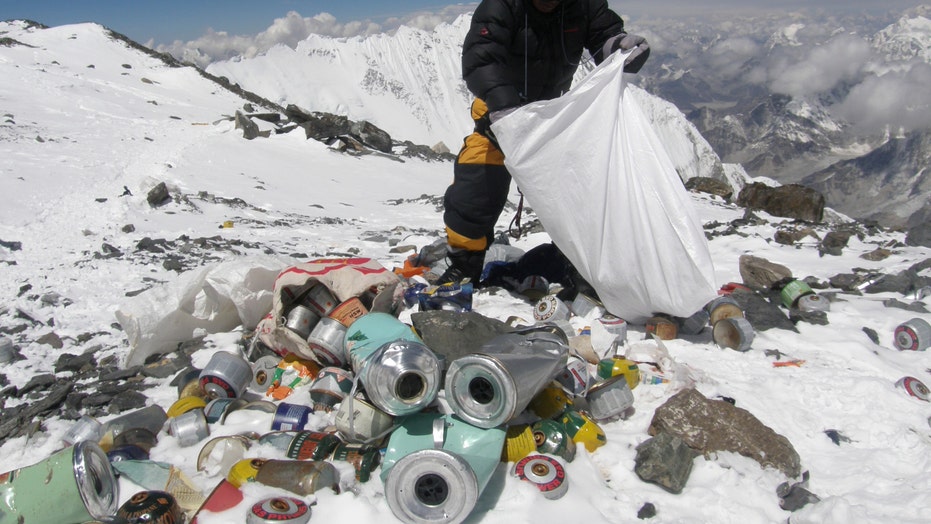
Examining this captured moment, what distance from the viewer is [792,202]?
10.2m

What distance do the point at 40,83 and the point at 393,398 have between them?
18193 millimetres

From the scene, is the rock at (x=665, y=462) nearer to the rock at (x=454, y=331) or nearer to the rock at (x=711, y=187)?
the rock at (x=454, y=331)

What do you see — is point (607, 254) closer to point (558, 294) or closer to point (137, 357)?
point (558, 294)

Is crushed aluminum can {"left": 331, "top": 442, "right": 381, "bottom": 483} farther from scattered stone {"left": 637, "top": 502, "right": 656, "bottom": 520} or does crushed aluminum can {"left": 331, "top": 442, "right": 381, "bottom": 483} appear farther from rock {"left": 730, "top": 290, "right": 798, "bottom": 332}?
rock {"left": 730, "top": 290, "right": 798, "bottom": 332}

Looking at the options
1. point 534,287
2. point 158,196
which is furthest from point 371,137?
point 534,287

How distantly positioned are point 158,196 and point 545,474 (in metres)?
7.20

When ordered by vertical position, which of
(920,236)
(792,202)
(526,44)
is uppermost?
(526,44)

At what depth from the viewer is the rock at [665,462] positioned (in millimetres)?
2264

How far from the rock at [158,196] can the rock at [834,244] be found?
7.92 metres

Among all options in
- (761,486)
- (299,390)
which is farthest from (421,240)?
(761,486)

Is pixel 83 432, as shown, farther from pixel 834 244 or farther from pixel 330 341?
pixel 834 244

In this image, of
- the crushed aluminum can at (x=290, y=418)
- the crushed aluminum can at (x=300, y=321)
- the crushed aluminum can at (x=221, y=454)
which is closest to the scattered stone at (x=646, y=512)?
the crushed aluminum can at (x=290, y=418)

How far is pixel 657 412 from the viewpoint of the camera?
2572 mm

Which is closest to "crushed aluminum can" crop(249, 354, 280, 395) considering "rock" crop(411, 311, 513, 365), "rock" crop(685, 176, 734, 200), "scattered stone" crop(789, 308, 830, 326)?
"rock" crop(411, 311, 513, 365)
